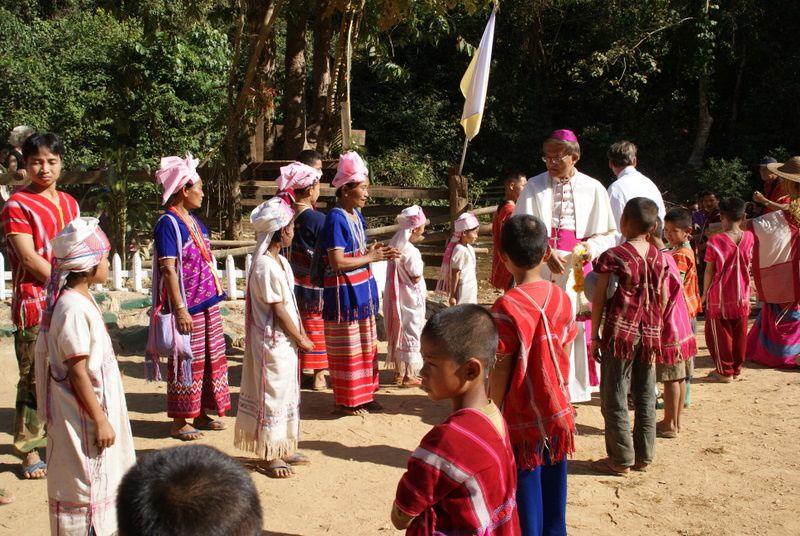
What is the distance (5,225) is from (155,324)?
1.14 m

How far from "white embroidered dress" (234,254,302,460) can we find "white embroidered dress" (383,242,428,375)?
2.40m

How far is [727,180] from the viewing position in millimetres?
20484

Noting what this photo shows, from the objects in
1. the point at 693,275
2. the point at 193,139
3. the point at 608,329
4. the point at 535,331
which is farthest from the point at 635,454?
the point at 193,139

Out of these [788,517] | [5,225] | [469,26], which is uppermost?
[469,26]

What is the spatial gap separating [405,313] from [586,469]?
2.56 metres

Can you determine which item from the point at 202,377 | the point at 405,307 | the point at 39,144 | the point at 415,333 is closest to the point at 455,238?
the point at 405,307

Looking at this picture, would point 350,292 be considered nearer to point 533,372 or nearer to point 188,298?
point 188,298

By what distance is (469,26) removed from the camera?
2370cm

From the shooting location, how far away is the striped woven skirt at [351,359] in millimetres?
6406

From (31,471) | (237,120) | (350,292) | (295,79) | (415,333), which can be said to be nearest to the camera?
(31,471)

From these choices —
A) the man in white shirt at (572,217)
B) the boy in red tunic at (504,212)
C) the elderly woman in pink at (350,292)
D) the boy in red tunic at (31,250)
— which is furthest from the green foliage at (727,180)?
the boy in red tunic at (31,250)

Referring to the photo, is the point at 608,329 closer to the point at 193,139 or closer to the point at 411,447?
the point at 411,447

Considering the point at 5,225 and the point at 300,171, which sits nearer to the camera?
the point at 5,225

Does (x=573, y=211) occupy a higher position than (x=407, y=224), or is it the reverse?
(x=573, y=211)
